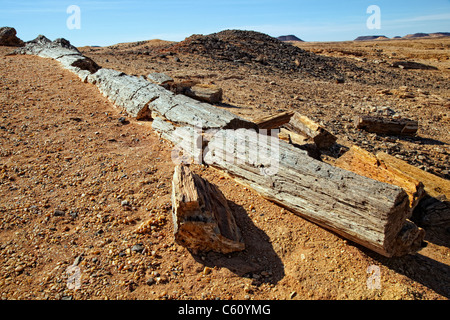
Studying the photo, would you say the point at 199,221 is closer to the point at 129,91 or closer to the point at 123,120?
the point at 123,120

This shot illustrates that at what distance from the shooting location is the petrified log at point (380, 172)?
3.58 metres

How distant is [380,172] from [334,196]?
1493 millimetres

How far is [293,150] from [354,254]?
1409 millimetres

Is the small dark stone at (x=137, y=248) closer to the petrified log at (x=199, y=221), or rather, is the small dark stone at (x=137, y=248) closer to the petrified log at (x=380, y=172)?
the petrified log at (x=199, y=221)

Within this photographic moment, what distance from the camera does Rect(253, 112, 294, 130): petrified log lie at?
539 centimetres

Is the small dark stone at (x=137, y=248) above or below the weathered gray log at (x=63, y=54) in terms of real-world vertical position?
below

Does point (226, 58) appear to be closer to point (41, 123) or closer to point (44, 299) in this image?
point (41, 123)

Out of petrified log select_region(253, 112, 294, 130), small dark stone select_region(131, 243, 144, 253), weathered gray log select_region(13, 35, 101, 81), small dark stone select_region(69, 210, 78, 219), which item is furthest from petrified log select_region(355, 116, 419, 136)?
weathered gray log select_region(13, 35, 101, 81)

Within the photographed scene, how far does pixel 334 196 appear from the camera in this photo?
2.95 metres

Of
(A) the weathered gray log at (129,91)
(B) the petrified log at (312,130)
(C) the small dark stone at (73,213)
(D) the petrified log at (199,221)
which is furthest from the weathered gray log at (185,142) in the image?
(B) the petrified log at (312,130)

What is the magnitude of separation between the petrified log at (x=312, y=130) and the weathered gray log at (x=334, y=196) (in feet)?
7.45

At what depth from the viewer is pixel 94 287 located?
2.48m

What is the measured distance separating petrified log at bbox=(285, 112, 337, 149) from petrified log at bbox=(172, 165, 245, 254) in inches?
133

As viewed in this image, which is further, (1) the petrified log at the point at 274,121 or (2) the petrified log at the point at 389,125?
(2) the petrified log at the point at 389,125
